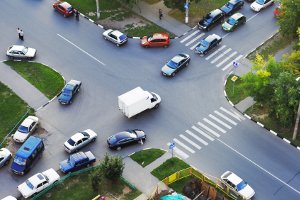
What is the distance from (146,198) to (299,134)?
22544mm

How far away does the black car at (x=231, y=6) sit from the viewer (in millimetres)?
90500

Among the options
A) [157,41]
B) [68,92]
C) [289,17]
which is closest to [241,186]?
[68,92]

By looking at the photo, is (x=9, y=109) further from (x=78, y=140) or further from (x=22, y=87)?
(x=78, y=140)

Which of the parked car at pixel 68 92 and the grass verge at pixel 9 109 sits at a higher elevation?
the parked car at pixel 68 92

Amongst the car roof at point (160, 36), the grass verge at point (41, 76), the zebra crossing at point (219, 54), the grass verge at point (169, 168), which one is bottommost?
the grass verge at point (169, 168)

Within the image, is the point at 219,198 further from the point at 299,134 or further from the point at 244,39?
the point at 244,39

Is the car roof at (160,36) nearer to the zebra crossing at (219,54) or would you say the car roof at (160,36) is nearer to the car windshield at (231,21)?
the zebra crossing at (219,54)

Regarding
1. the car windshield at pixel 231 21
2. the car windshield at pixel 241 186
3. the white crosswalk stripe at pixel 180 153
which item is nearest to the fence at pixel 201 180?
the car windshield at pixel 241 186

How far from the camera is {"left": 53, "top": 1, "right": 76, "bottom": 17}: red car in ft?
293

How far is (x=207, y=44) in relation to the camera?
83.2 meters

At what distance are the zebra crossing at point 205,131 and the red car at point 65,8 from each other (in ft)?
100

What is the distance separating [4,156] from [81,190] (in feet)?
34.7

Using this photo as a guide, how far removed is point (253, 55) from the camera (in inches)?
3290

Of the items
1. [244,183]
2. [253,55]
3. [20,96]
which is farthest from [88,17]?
[244,183]
